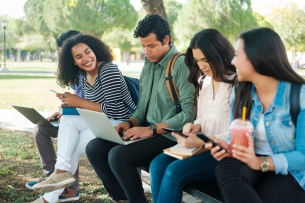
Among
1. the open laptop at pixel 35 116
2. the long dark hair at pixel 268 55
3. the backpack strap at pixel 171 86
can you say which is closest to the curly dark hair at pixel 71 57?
the open laptop at pixel 35 116

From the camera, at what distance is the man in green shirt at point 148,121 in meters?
3.20

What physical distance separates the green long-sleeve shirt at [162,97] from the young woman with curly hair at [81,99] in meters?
0.22

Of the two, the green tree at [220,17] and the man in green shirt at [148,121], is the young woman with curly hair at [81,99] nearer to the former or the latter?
the man in green shirt at [148,121]

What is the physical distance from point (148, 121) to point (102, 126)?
54 cm

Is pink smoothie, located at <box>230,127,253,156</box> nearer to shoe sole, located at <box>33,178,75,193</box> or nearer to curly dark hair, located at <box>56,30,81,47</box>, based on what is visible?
shoe sole, located at <box>33,178,75,193</box>

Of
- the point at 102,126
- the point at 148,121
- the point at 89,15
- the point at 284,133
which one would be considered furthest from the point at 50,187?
the point at 89,15

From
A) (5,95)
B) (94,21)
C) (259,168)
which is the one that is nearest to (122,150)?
(259,168)

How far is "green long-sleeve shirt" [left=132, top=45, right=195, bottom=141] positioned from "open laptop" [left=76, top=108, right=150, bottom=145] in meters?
0.33

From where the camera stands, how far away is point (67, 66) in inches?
164

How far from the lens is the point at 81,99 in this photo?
3.86 m

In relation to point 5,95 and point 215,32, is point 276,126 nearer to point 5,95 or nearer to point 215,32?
point 215,32

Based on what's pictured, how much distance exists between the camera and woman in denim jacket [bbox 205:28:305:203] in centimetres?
229

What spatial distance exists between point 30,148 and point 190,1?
3674cm

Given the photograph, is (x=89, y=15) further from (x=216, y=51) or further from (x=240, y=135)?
(x=240, y=135)
